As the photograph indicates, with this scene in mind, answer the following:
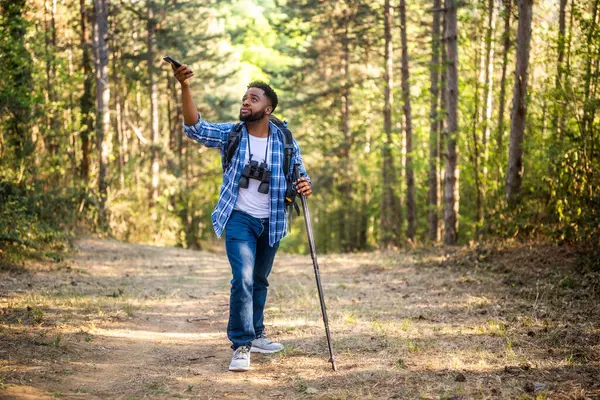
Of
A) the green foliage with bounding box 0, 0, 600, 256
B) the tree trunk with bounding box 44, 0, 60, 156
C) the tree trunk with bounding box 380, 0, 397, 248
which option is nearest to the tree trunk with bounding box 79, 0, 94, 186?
the green foliage with bounding box 0, 0, 600, 256

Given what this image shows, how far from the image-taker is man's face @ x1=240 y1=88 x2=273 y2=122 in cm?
573

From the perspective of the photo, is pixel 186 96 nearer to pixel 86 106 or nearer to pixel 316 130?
pixel 86 106

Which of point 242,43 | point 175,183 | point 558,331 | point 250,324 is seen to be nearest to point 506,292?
point 558,331

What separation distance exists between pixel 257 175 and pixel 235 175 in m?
0.21

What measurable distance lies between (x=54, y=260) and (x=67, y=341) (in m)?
6.13

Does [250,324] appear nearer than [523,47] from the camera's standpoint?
Yes

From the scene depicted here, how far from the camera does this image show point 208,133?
5.71 meters

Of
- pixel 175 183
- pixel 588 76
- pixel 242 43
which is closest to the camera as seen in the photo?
pixel 588 76

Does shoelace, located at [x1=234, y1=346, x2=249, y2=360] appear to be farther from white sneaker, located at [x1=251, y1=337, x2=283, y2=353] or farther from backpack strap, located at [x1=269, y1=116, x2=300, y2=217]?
backpack strap, located at [x1=269, y1=116, x2=300, y2=217]

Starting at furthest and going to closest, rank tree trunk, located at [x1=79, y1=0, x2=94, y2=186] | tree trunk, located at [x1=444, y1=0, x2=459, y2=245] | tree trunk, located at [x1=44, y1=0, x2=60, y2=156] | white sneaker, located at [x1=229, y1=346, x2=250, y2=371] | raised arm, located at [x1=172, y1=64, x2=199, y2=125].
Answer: tree trunk, located at [x1=79, y1=0, x2=94, y2=186]
tree trunk, located at [x1=44, y1=0, x2=60, y2=156]
tree trunk, located at [x1=444, y1=0, x2=459, y2=245]
white sneaker, located at [x1=229, y1=346, x2=250, y2=371]
raised arm, located at [x1=172, y1=64, x2=199, y2=125]

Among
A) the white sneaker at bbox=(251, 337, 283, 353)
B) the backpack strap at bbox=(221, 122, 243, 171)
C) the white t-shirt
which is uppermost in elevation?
the backpack strap at bbox=(221, 122, 243, 171)

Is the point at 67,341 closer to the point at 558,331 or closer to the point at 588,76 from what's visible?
the point at 558,331

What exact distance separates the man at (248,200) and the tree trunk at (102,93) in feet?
46.0

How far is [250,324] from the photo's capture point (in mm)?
5668
